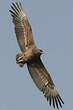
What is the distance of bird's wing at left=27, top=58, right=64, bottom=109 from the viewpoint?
30203mm

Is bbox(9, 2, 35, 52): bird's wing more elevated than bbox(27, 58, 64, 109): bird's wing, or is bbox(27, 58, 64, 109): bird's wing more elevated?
bbox(9, 2, 35, 52): bird's wing

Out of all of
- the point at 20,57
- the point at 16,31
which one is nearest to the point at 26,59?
the point at 20,57

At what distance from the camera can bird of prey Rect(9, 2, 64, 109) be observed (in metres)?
29.7

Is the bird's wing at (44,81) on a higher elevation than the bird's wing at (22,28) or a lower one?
lower

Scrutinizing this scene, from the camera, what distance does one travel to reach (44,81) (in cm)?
3045

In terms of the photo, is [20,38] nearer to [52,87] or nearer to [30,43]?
[30,43]

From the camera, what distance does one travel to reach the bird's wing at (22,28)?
1202 inches

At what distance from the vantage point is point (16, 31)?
3102 centimetres

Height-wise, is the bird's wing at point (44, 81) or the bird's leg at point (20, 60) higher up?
the bird's leg at point (20, 60)

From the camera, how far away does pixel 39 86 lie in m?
30.3

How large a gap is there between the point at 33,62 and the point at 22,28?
223 cm

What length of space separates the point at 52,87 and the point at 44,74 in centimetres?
82

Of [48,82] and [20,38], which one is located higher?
[20,38]

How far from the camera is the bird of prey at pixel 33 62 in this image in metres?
29.7
